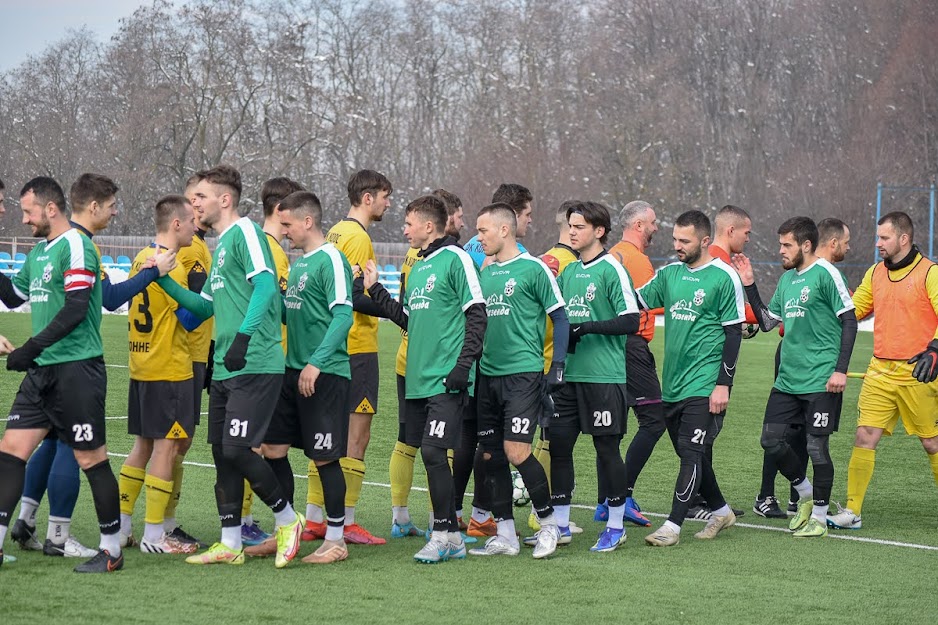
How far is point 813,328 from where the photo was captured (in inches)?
325

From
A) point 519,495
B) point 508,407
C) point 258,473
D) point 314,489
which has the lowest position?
point 519,495

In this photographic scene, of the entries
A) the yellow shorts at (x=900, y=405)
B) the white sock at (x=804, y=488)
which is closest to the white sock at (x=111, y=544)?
the white sock at (x=804, y=488)

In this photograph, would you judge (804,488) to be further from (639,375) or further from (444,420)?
(444,420)

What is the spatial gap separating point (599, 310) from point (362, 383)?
156 cm

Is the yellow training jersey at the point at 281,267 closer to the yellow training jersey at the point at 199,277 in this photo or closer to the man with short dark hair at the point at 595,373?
the yellow training jersey at the point at 199,277

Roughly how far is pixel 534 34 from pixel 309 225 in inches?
1788

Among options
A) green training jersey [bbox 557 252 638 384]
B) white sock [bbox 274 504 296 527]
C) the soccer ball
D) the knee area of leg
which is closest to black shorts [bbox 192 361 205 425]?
white sock [bbox 274 504 296 527]

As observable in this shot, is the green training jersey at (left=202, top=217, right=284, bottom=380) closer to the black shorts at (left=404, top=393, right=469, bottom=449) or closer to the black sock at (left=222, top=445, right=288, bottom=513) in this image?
the black sock at (left=222, top=445, right=288, bottom=513)

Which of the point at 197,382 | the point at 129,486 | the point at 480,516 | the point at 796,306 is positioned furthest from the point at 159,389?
the point at 796,306

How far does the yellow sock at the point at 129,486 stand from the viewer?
6941mm

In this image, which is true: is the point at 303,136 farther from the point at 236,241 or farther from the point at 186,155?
the point at 236,241

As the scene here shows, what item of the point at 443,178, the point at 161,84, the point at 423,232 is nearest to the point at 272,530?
the point at 423,232

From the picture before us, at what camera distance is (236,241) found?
6504 millimetres

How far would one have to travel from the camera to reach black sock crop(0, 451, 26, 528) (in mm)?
6188
